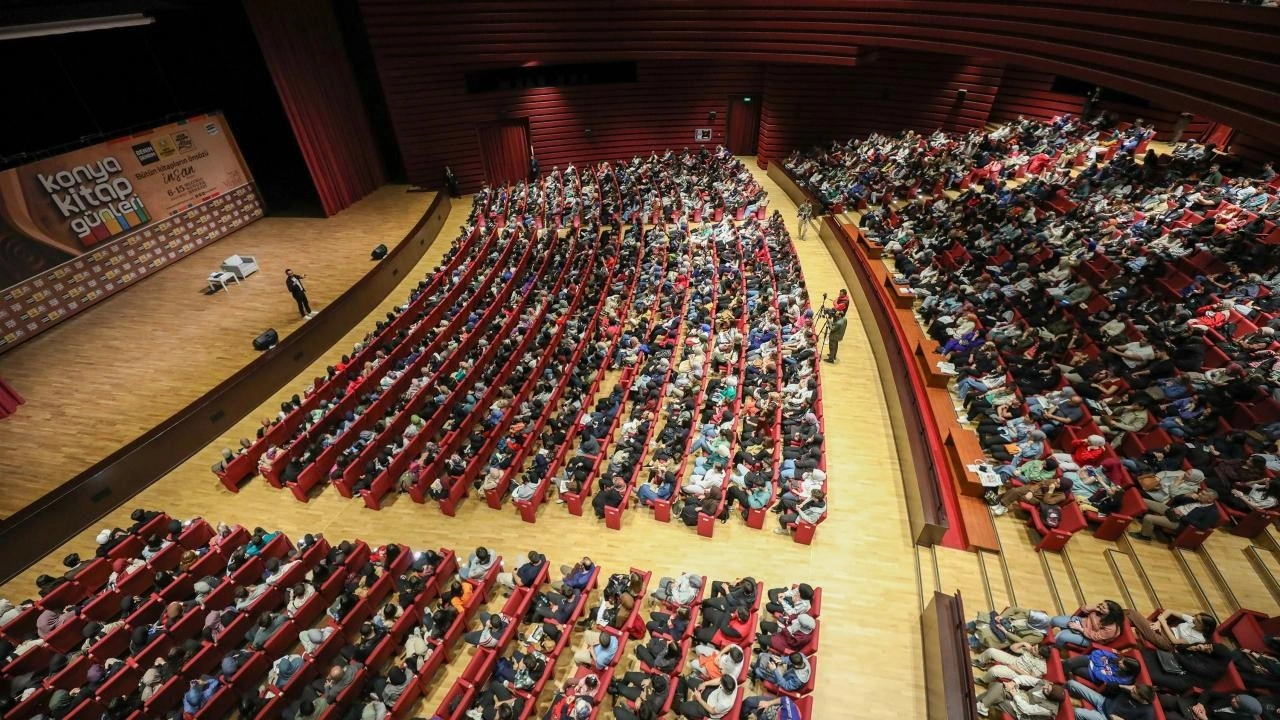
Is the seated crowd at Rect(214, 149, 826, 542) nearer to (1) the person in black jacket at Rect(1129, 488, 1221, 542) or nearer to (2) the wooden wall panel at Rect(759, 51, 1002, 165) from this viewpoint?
(1) the person in black jacket at Rect(1129, 488, 1221, 542)

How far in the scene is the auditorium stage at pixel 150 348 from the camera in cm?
688

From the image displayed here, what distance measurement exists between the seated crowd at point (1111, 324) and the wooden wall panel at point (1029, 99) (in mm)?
2037

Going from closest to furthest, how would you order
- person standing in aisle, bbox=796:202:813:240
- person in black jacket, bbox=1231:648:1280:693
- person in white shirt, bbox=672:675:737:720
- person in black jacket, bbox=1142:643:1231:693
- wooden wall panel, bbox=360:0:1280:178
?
person in black jacket, bbox=1231:648:1280:693, person in black jacket, bbox=1142:643:1231:693, person in white shirt, bbox=672:675:737:720, wooden wall panel, bbox=360:0:1280:178, person standing in aisle, bbox=796:202:813:240

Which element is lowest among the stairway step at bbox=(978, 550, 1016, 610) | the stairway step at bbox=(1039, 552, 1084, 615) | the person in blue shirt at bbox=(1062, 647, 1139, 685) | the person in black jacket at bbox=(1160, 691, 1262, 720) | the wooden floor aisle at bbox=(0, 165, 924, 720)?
the wooden floor aisle at bbox=(0, 165, 924, 720)

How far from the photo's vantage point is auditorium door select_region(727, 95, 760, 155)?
16844 millimetres

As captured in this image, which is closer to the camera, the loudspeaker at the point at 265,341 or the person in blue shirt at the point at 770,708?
the person in blue shirt at the point at 770,708

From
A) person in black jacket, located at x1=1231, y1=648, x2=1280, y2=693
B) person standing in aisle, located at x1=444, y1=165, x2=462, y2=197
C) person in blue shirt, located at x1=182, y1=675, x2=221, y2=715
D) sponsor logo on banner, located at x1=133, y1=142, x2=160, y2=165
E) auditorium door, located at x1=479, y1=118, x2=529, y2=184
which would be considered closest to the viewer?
person in black jacket, located at x1=1231, y1=648, x2=1280, y2=693

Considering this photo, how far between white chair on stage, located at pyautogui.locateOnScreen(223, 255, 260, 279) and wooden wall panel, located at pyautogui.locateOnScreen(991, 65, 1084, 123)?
17.8m

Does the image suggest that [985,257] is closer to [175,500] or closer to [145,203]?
[175,500]

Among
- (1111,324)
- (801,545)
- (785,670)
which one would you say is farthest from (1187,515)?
(785,670)

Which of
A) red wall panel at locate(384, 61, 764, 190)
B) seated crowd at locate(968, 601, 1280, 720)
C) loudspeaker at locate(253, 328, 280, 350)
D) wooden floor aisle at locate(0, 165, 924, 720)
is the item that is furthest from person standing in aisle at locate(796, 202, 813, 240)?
loudspeaker at locate(253, 328, 280, 350)

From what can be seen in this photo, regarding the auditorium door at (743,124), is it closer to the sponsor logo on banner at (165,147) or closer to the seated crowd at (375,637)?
the sponsor logo on banner at (165,147)

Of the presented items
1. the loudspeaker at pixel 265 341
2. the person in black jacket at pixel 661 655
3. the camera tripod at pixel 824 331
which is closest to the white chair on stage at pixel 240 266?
the loudspeaker at pixel 265 341

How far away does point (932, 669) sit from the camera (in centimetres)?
446
